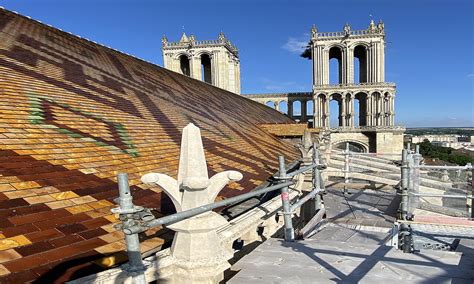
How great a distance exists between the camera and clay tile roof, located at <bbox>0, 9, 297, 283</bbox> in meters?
2.63

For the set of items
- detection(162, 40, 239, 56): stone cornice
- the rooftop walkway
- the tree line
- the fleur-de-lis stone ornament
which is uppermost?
detection(162, 40, 239, 56): stone cornice

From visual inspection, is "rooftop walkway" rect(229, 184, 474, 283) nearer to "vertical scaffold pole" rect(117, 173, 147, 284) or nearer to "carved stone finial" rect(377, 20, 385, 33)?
"vertical scaffold pole" rect(117, 173, 147, 284)

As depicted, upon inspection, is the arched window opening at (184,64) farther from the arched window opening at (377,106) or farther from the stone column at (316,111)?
the arched window opening at (377,106)

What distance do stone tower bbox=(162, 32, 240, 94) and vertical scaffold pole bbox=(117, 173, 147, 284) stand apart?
44.4m

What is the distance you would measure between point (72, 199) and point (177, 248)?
3.65 ft

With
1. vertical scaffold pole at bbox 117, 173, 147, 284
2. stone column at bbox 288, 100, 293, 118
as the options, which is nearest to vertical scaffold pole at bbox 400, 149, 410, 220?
vertical scaffold pole at bbox 117, 173, 147, 284

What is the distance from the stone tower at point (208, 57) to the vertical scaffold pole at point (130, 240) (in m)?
44.4

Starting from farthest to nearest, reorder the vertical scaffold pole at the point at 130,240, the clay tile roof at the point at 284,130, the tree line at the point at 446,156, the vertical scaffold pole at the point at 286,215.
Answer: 1. the tree line at the point at 446,156
2. the clay tile roof at the point at 284,130
3. the vertical scaffold pole at the point at 286,215
4. the vertical scaffold pole at the point at 130,240

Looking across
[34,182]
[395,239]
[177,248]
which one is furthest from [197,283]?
[395,239]

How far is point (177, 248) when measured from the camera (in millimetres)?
3004

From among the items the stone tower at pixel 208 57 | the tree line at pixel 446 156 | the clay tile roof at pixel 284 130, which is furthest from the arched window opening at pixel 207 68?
the tree line at pixel 446 156

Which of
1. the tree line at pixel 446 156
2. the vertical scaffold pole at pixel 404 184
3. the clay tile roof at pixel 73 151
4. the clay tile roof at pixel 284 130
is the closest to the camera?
the clay tile roof at pixel 73 151

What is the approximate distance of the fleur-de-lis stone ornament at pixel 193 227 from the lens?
9.66ft

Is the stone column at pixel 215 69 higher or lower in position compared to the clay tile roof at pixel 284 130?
higher
